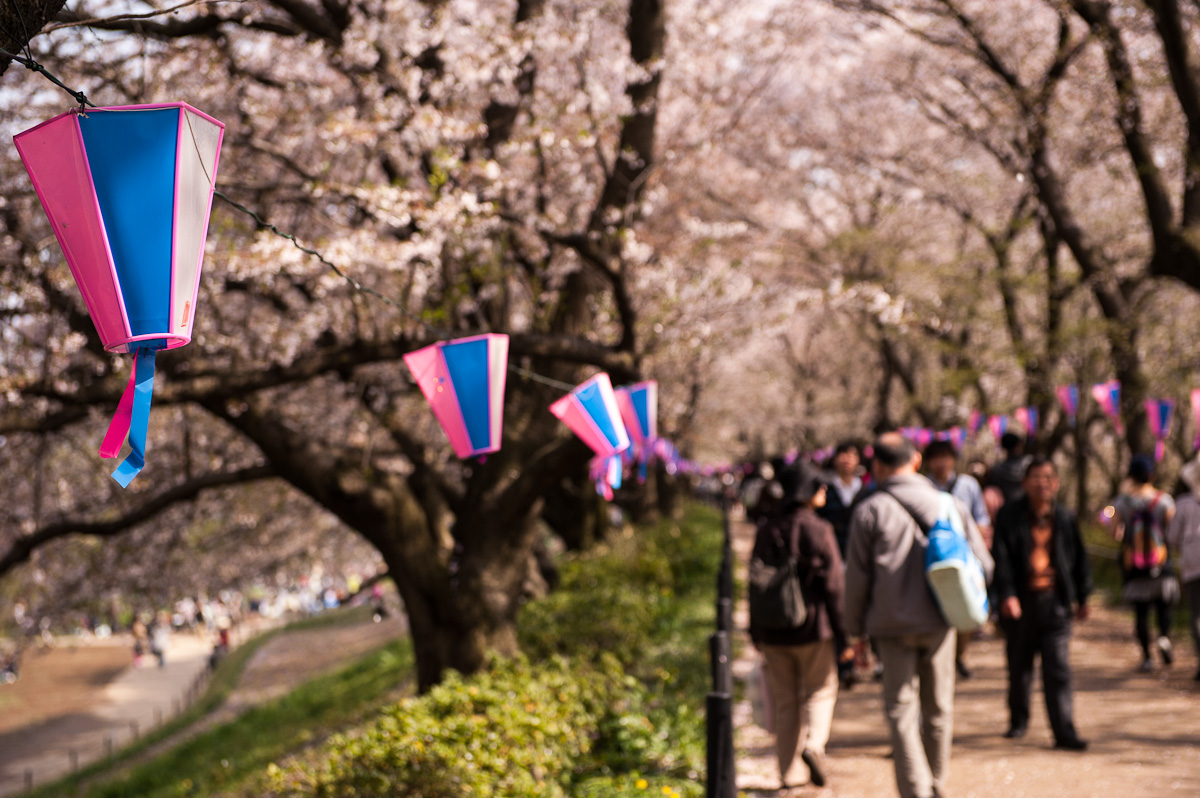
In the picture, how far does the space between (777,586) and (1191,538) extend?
3.71m

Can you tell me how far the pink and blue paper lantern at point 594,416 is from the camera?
5623 mm

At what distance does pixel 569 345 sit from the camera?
714cm

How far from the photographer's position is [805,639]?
5.20 meters

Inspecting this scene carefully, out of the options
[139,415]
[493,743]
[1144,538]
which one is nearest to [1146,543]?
[1144,538]

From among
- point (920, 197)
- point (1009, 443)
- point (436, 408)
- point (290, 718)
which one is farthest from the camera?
point (920, 197)

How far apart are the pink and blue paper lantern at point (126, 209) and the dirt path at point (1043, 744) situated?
14.2ft

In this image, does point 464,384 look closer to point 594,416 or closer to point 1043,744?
point 594,416

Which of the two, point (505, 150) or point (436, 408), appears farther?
point (505, 150)

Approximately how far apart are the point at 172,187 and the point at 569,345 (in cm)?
456

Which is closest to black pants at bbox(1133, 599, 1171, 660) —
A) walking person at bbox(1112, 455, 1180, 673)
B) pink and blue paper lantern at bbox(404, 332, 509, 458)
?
walking person at bbox(1112, 455, 1180, 673)

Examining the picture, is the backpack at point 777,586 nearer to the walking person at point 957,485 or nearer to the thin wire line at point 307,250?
the walking person at point 957,485

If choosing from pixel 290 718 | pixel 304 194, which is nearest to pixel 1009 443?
pixel 304 194

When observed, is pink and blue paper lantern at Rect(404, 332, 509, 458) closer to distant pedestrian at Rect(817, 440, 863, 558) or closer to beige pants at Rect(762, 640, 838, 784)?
beige pants at Rect(762, 640, 838, 784)

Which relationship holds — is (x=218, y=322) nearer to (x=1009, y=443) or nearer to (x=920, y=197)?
(x=1009, y=443)
